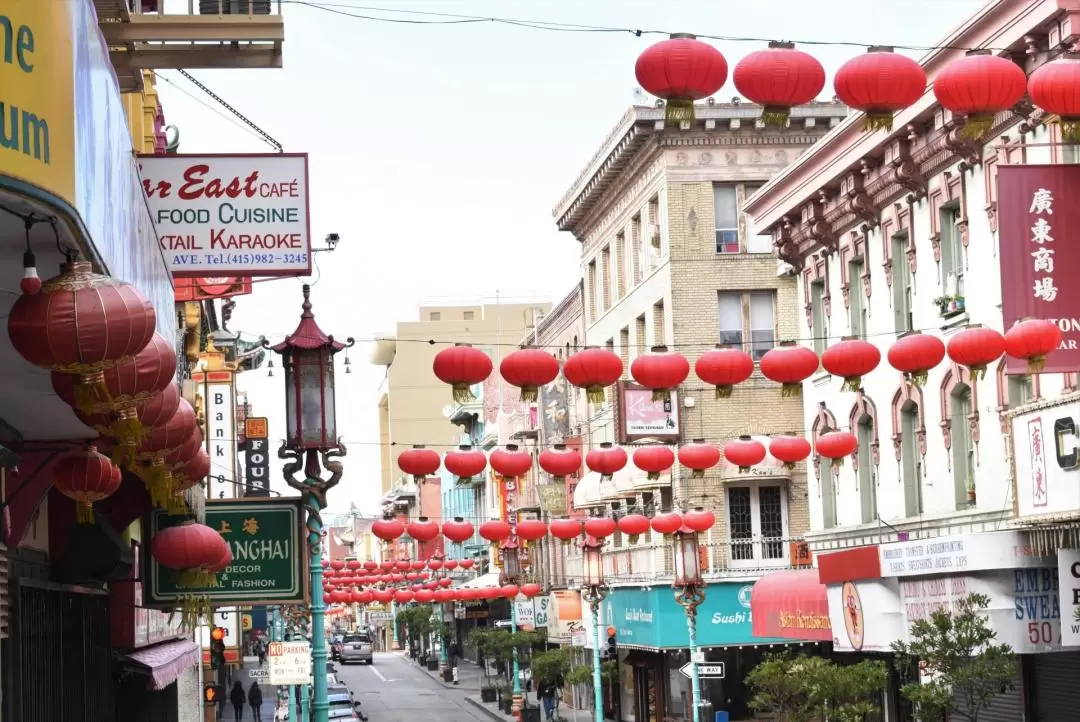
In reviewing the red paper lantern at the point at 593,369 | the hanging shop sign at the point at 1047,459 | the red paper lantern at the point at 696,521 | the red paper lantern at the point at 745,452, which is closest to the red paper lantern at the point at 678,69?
the red paper lantern at the point at 593,369

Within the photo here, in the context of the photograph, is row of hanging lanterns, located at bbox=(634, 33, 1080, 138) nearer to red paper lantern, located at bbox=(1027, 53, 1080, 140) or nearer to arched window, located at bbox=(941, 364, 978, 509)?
red paper lantern, located at bbox=(1027, 53, 1080, 140)

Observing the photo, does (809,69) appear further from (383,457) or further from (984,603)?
(383,457)

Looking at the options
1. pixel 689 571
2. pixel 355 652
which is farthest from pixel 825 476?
pixel 355 652

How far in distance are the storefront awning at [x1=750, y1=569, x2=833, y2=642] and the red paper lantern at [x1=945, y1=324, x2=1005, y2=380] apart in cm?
1648

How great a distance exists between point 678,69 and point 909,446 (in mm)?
21242

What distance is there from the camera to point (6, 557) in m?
12.1

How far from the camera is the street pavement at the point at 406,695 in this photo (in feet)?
218

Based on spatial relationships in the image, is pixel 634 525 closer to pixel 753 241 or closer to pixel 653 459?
pixel 653 459

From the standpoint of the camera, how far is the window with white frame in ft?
165

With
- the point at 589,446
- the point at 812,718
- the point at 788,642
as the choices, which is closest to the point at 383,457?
the point at 589,446

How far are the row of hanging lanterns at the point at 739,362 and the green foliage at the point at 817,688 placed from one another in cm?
777

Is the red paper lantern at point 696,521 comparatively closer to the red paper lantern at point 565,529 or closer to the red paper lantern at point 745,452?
the red paper lantern at point 565,529

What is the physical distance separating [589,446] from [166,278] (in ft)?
160

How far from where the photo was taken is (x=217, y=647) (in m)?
59.5
